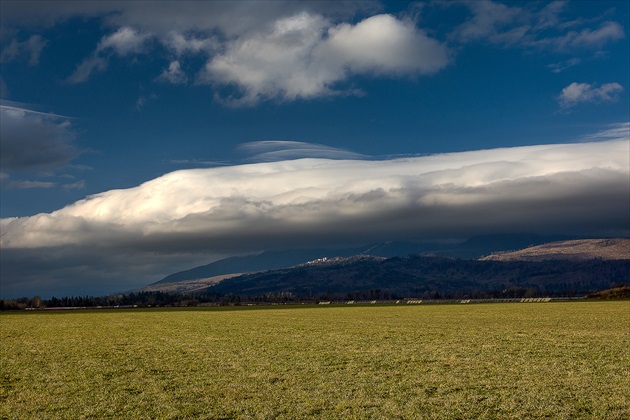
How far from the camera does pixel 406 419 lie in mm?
17391

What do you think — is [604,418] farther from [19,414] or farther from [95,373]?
[95,373]

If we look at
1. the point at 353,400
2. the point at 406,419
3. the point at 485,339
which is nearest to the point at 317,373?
the point at 353,400

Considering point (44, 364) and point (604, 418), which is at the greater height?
point (44, 364)

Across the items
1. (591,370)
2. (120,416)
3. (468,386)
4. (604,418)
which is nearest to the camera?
(604,418)

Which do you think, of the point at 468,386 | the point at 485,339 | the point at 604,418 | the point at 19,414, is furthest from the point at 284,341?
the point at 604,418

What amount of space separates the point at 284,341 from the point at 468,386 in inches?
752

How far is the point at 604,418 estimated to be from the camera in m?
17.2

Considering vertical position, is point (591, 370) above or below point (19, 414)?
below

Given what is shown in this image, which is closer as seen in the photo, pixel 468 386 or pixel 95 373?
pixel 468 386

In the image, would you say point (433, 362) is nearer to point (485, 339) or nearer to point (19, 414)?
point (485, 339)

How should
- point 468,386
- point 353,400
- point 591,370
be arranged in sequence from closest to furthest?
point 353,400 → point 468,386 → point 591,370

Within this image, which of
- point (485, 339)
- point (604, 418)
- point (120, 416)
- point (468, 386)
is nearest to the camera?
point (604, 418)

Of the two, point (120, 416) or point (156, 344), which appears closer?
point (120, 416)

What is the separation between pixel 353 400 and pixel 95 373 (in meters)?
12.8
